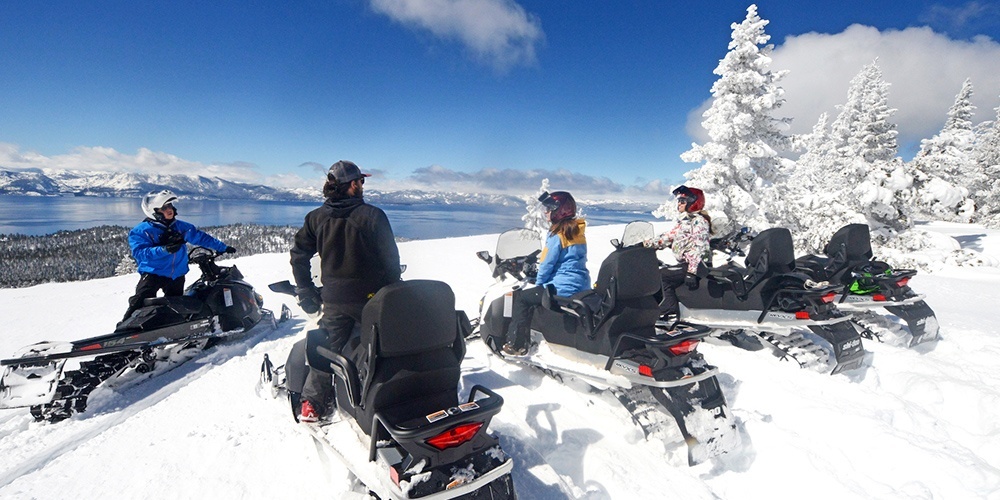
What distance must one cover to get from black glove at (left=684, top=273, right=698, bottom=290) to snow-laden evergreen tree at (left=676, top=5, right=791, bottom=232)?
9298 millimetres

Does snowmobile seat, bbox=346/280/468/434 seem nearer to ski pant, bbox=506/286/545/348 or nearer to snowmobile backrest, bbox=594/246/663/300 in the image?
snowmobile backrest, bbox=594/246/663/300

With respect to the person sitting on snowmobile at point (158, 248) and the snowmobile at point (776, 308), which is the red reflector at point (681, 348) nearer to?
the snowmobile at point (776, 308)

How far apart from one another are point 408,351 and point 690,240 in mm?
4865

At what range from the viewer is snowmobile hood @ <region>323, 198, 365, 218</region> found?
306 centimetres

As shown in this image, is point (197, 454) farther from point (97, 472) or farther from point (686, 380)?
point (686, 380)

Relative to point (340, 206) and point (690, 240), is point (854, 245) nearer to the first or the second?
point (690, 240)

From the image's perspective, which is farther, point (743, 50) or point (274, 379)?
point (743, 50)

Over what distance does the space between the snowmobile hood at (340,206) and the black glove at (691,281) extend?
492cm

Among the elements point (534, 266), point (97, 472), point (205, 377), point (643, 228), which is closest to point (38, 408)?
point (205, 377)

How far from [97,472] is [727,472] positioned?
452 cm

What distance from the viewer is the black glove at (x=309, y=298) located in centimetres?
347

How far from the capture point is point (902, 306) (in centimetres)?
592

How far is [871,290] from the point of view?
20.4 feet

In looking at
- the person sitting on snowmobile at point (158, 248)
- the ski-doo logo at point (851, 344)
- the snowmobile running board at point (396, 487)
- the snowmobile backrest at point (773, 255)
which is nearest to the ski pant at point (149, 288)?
the person sitting on snowmobile at point (158, 248)
